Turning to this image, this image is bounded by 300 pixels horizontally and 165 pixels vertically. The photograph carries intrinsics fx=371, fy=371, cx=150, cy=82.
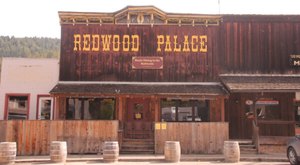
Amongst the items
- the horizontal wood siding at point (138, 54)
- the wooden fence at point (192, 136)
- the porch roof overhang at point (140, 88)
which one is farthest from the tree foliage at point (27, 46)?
the wooden fence at point (192, 136)

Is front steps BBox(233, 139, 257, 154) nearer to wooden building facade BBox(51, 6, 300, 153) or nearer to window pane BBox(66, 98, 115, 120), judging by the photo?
wooden building facade BBox(51, 6, 300, 153)

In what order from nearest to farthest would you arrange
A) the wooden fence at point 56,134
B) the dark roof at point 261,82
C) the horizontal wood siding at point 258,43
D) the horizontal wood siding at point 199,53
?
the wooden fence at point 56,134 < the dark roof at point 261,82 < the horizontal wood siding at point 199,53 < the horizontal wood siding at point 258,43

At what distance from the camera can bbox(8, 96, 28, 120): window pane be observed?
22516 mm

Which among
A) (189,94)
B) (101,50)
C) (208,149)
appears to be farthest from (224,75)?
(101,50)

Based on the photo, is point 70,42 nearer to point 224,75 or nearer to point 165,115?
point 165,115

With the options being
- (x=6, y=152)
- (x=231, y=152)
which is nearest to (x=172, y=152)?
(x=231, y=152)

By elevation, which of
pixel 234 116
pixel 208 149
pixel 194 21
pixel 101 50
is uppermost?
pixel 194 21

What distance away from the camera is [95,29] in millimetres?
21828

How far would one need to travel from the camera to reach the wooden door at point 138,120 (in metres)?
20.6

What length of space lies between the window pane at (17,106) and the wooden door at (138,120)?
21.2ft

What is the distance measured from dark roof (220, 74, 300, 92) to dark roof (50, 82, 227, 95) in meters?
0.63

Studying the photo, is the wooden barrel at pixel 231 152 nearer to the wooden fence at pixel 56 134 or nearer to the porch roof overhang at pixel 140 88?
the porch roof overhang at pixel 140 88

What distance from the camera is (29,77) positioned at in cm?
2262

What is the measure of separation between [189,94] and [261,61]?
5.41m
